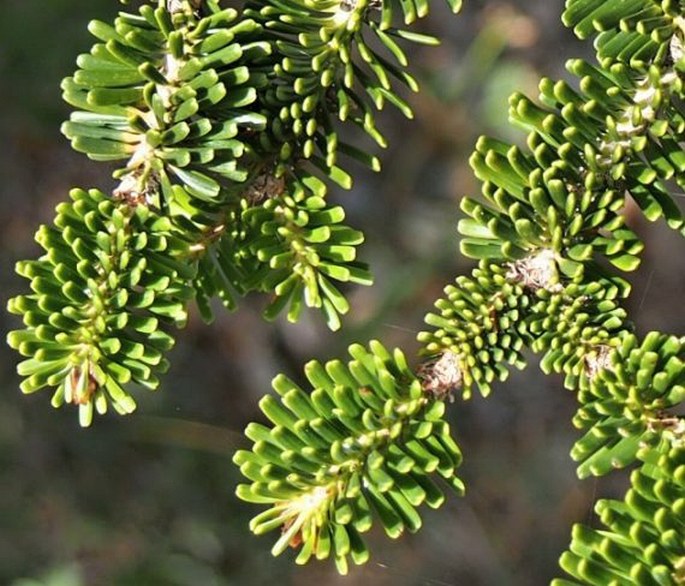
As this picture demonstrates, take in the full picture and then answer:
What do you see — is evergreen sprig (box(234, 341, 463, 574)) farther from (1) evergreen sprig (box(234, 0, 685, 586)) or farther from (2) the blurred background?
(2) the blurred background

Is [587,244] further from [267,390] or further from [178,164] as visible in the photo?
[267,390]

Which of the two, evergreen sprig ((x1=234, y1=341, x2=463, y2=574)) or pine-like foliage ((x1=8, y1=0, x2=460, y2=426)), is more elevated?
pine-like foliage ((x1=8, y1=0, x2=460, y2=426))

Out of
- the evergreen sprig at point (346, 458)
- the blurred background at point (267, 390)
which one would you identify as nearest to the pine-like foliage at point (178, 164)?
the evergreen sprig at point (346, 458)

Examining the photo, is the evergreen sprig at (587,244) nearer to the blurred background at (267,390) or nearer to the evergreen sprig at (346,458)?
the evergreen sprig at (346,458)

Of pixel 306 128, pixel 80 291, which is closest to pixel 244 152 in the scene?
pixel 306 128

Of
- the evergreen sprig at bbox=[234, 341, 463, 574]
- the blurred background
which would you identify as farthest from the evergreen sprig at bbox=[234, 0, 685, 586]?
the blurred background

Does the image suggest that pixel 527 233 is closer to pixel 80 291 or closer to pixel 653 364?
pixel 653 364

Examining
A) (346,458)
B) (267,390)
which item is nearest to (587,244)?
(346,458)

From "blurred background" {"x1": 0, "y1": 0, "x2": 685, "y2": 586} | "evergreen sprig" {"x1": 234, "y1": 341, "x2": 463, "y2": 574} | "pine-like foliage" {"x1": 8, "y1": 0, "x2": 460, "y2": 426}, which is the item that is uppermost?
"pine-like foliage" {"x1": 8, "y1": 0, "x2": 460, "y2": 426}
